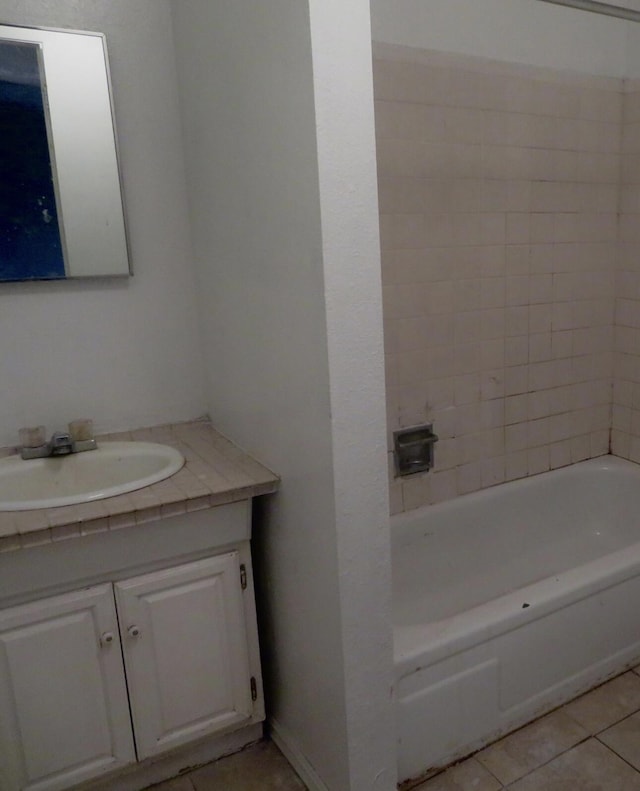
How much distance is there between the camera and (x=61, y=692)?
1423 millimetres

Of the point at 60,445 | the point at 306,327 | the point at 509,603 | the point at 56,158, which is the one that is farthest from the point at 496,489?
the point at 56,158

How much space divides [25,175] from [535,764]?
197 centimetres

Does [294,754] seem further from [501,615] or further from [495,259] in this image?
[495,259]

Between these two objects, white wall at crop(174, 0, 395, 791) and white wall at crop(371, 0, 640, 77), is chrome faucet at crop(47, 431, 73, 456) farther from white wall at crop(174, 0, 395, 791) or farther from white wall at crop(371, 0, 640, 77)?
white wall at crop(371, 0, 640, 77)

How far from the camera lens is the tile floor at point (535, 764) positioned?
1.58 meters

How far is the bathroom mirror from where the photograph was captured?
1.59m

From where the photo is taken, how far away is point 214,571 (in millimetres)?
1542

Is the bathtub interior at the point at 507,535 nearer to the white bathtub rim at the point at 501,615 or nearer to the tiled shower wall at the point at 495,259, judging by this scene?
the tiled shower wall at the point at 495,259

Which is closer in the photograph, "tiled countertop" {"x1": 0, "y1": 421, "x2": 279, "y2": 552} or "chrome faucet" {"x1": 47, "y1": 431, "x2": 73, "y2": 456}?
"tiled countertop" {"x1": 0, "y1": 421, "x2": 279, "y2": 552}

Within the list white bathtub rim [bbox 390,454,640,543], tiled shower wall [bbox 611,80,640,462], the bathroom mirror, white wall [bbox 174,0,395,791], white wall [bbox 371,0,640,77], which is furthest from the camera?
tiled shower wall [bbox 611,80,640,462]

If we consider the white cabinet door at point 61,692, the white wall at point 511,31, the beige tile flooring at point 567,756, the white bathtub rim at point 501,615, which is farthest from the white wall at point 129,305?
the beige tile flooring at point 567,756

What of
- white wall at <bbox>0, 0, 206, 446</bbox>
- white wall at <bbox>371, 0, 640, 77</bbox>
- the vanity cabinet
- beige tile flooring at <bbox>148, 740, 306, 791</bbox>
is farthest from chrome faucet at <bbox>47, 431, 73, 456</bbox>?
white wall at <bbox>371, 0, 640, 77</bbox>

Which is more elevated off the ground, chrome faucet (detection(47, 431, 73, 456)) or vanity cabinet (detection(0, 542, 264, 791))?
chrome faucet (detection(47, 431, 73, 456))

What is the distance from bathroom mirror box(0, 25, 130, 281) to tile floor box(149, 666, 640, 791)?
4.45 ft
